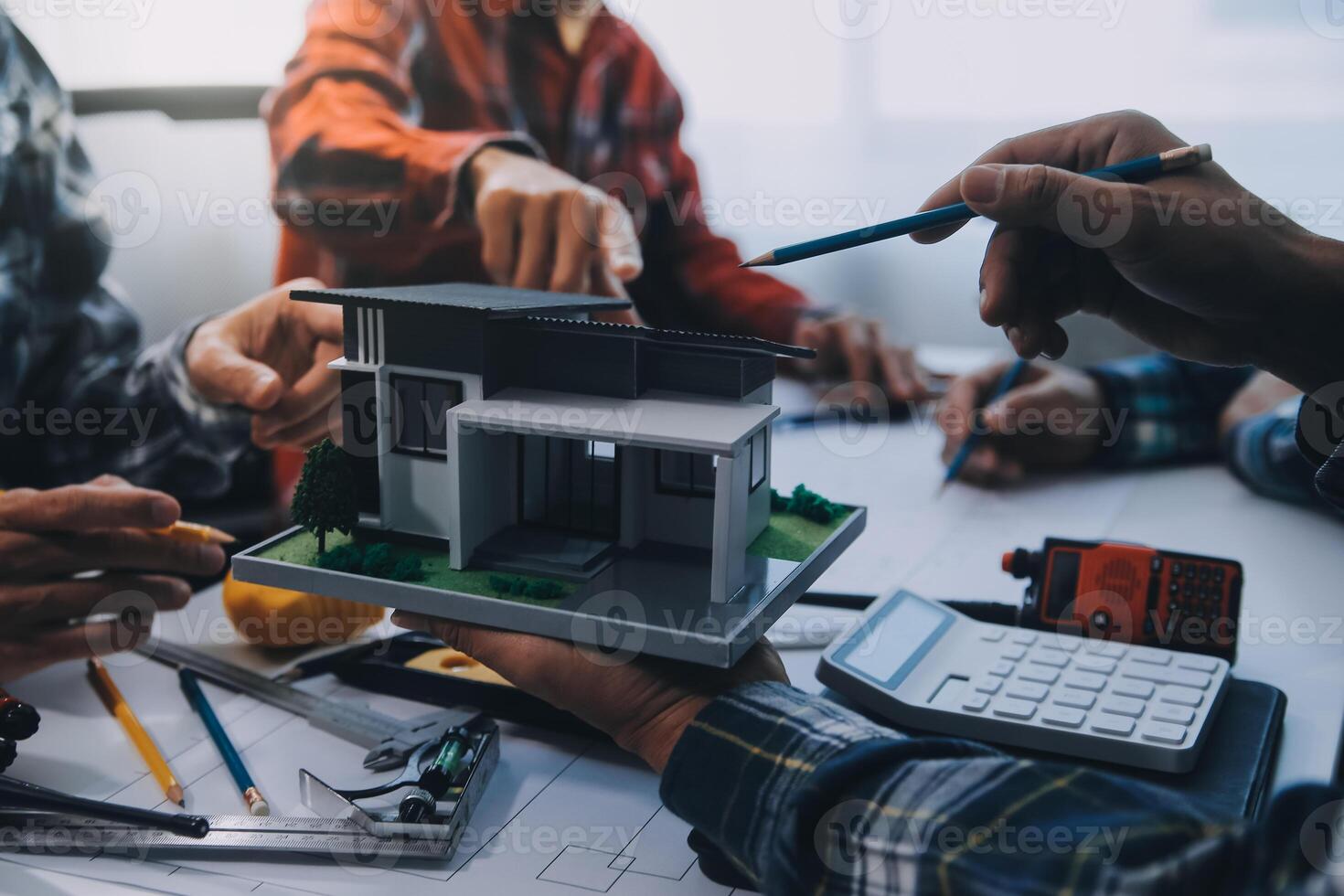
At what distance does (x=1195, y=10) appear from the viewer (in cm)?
140

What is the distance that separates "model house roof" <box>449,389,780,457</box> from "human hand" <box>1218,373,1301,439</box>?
1.02m

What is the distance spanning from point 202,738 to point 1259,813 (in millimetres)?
745

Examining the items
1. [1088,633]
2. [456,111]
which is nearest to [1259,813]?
[1088,633]

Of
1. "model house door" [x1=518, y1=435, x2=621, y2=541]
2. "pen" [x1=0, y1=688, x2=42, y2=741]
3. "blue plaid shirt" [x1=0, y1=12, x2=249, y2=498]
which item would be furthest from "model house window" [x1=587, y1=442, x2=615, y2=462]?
"blue plaid shirt" [x1=0, y1=12, x2=249, y2=498]

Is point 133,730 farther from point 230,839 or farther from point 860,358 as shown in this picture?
point 860,358

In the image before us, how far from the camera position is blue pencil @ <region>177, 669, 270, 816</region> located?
2.34 ft

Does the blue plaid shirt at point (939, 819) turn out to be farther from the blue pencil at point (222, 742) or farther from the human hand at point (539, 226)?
the human hand at point (539, 226)

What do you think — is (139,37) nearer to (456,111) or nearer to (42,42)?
(42,42)

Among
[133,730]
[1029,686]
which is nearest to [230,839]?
[133,730]

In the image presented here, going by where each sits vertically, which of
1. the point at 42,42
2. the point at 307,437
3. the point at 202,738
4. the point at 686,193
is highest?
the point at 42,42

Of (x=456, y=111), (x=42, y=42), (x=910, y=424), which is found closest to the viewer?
(x=42, y=42)

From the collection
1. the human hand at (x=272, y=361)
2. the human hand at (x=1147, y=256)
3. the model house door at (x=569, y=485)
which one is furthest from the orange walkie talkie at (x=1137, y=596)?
the human hand at (x=272, y=361)

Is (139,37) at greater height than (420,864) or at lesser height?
greater

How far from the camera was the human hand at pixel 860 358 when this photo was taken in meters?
1.53
